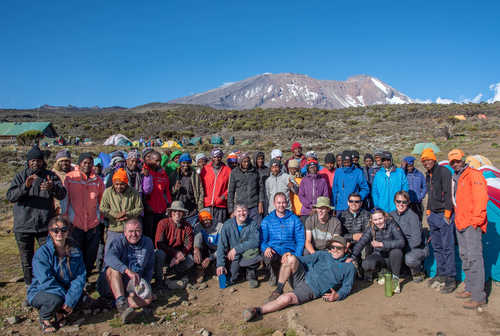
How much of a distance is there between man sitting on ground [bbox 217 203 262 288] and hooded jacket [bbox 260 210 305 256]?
0.70 ft

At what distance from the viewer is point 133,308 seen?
4.15 m

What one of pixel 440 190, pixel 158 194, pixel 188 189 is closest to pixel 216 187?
pixel 188 189

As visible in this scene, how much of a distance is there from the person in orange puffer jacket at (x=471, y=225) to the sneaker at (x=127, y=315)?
3901 millimetres

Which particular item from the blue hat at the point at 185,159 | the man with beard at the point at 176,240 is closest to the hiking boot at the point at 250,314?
the man with beard at the point at 176,240

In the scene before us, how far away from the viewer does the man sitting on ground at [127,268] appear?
13.7 ft

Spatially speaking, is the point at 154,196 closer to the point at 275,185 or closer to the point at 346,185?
the point at 275,185

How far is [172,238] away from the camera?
5.39m

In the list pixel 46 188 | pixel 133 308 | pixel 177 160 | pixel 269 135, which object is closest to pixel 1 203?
pixel 177 160

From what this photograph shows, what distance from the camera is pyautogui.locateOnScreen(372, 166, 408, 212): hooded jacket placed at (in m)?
5.77

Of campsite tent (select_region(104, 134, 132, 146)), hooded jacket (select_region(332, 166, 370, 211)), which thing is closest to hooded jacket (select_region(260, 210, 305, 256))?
hooded jacket (select_region(332, 166, 370, 211))

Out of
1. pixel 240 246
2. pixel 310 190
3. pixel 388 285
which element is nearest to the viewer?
pixel 388 285

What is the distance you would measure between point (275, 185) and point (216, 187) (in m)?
1.05

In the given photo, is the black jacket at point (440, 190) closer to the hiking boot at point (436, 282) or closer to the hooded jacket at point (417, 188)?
the hooded jacket at point (417, 188)

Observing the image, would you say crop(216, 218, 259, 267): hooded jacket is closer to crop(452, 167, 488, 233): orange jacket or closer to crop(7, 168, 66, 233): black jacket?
crop(7, 168, 66, 233): black jacket
